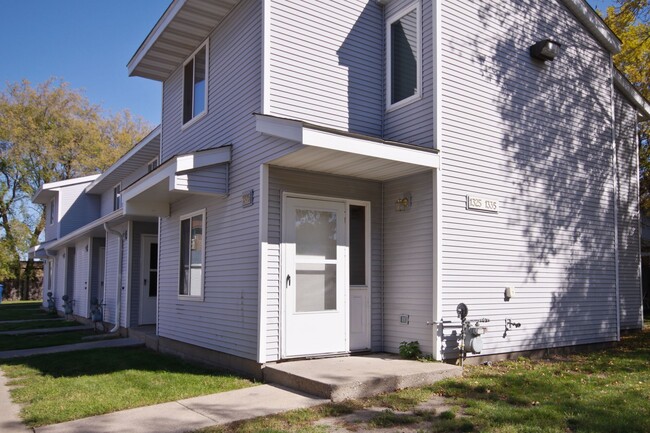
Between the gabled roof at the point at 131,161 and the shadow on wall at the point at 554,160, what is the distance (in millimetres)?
7740

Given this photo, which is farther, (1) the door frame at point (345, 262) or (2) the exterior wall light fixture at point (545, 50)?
(2) the exterior wall light fixture at point (545, 50)

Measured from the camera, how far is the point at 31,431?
5.16 m

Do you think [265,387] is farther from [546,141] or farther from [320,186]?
[546,141]

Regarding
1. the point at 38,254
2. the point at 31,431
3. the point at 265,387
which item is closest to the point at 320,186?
the point at 265,387

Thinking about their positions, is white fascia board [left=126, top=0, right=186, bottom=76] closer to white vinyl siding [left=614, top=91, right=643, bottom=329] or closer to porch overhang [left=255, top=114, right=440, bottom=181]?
porch overhang [left=255, top=114, right=440, bottom=181]

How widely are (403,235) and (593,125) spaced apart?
4795 mm

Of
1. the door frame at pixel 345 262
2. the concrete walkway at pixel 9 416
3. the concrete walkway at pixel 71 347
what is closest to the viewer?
the concrete walkway at pixel 9 416

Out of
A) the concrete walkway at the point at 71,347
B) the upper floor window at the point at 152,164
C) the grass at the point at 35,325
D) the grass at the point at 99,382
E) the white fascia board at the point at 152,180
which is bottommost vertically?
the grass at the point at 35,325

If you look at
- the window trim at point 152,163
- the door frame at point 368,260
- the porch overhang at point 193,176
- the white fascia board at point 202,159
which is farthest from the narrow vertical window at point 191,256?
the window trim at point 152,163

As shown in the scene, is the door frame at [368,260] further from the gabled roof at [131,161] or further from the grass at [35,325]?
the grass at [35,325]

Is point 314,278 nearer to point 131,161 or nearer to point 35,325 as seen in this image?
point 131,161

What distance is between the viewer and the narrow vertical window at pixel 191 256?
30.1ft

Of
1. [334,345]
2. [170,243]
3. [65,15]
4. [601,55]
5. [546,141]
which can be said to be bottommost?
[334,345]

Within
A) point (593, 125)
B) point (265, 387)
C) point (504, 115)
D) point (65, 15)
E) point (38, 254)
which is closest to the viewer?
point (265, 387)
